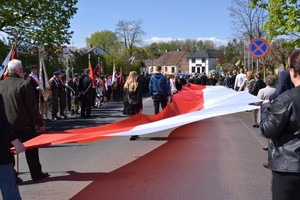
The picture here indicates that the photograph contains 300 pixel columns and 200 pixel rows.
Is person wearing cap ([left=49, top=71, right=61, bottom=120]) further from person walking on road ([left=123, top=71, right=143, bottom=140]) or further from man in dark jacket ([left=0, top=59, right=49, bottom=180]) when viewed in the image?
man in dark jacket ([left=0, top=59, right=49, bottom=180])

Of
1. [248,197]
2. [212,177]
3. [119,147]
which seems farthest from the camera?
[119,147]

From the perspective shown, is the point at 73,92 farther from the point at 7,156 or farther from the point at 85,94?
the point at 7,156

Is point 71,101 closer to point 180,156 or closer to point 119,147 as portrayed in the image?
point 119,147

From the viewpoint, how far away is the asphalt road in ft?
18.9

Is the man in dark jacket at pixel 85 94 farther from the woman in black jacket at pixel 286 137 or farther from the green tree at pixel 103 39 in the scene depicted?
the green tree at pixel 103 39

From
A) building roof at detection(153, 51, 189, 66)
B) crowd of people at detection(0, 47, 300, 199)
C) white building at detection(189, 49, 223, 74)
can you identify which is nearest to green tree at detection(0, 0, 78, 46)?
crowd of people at detection(0, 47, 300, 199)

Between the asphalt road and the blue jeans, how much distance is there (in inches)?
48.9

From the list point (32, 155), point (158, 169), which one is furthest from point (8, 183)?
point (158, 169)

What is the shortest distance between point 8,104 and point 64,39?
16858mm

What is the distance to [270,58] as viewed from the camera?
206ft

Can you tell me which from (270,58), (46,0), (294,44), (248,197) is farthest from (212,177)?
(270,58)

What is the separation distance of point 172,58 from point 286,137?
453 ft

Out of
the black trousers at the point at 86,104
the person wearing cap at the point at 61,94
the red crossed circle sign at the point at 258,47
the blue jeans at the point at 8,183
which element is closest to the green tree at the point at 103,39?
the black trousers at the point at 86,104

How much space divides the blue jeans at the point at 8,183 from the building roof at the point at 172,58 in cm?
13356
